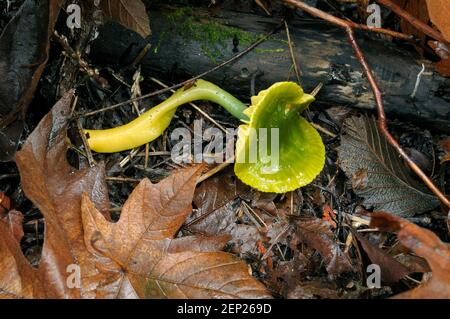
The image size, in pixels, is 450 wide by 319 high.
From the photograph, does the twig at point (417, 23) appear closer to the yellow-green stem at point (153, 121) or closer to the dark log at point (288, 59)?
the dark log at point (288, 59)

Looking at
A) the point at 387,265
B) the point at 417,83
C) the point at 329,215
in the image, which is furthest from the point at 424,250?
the point at 417,83

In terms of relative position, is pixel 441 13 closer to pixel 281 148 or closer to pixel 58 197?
pixel 281 148

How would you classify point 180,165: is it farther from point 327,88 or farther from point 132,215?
point 327,88

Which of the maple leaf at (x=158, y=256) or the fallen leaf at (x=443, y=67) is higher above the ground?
the fallen leaf at (x=443, y=67)

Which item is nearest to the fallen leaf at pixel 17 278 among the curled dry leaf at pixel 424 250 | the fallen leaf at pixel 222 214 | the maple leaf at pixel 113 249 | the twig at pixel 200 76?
the maple leaf at pixel 113 249

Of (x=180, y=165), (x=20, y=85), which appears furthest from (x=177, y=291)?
(x=20, y=85)

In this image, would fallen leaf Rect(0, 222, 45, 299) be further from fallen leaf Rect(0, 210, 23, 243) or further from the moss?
the moss

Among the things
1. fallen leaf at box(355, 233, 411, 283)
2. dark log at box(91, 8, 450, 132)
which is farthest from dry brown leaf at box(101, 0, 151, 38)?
fallen leaf at box(355, 233, 411, 283)
